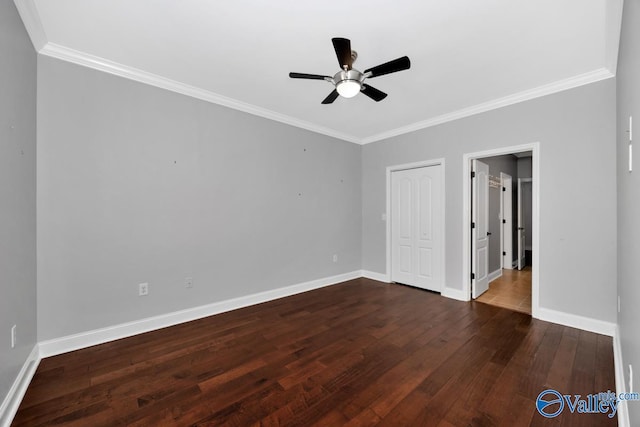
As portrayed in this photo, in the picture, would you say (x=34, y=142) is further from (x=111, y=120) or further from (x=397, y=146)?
(x=397, y=146)

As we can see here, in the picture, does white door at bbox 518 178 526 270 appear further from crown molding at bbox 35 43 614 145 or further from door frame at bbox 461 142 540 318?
crown molding at bbox 35 43 614 145

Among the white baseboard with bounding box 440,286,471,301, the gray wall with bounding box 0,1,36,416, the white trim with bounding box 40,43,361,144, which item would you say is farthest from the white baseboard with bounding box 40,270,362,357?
the white trim with bounding box 40,43,361,144

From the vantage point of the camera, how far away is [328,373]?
6.84 feet

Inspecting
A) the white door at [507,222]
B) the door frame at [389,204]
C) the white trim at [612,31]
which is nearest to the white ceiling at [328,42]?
the white trim at [612,31]

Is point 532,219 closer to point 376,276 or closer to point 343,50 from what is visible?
point 376,276

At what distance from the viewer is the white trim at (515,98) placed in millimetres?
2750

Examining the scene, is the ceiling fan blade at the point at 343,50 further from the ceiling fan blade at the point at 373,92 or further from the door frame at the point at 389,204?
the door frame at the point at 389,204

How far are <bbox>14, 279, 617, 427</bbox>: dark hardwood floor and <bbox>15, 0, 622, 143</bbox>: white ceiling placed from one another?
2.75m

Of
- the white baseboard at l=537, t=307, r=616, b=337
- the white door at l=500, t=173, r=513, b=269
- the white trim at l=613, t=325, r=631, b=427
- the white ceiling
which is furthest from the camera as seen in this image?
the white door at l=500, t=173, r=513, b=269

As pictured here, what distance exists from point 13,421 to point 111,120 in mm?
2484

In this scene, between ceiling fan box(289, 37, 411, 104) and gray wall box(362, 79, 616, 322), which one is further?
gray wall box(362, 79, 616, 322)

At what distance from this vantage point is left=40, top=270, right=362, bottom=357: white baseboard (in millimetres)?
2374

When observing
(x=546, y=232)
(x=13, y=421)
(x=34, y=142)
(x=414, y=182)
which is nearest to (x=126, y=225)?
(x=34, y=142)

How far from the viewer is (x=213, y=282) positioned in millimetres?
3305
